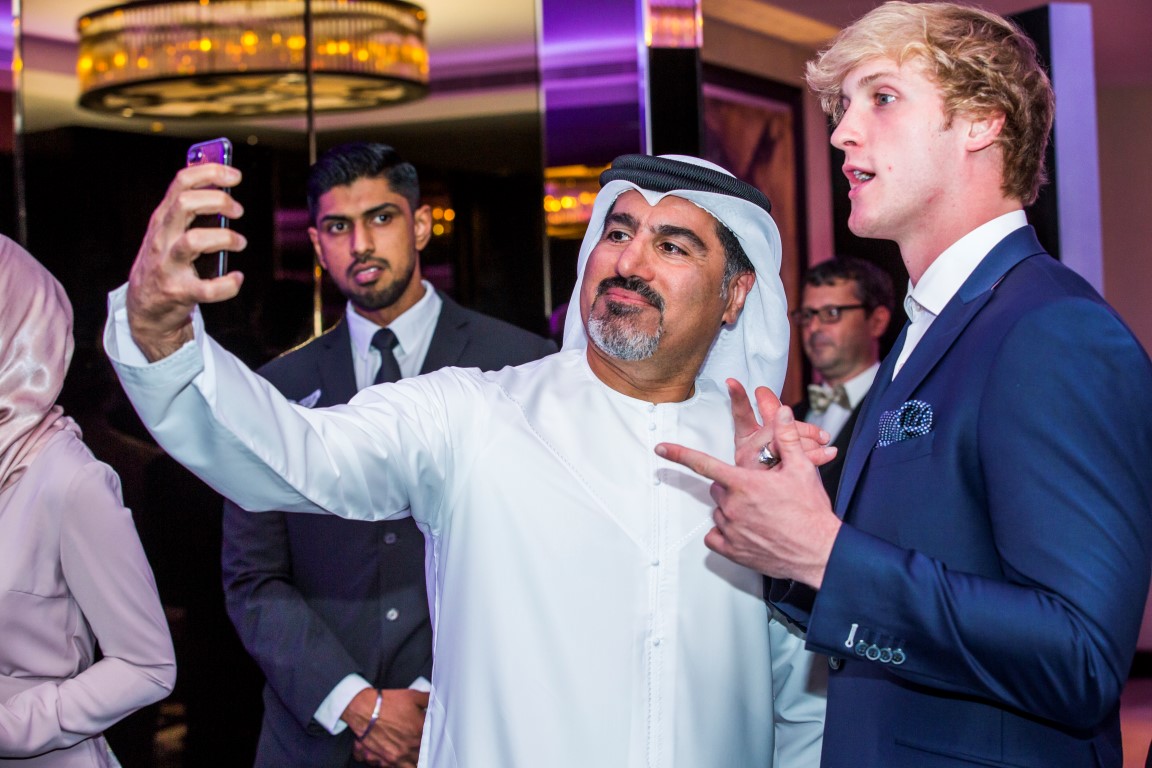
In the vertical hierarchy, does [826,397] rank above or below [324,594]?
above

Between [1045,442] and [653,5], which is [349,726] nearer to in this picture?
[1045,442]

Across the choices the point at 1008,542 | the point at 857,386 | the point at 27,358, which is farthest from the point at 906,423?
the point at 857,386

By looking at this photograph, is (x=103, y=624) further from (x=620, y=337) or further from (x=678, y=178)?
(x=678, y=178)

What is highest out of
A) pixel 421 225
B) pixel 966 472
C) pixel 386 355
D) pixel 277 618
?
pixel 421 225

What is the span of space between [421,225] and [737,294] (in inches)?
55.5

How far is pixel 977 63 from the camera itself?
5.78 feet

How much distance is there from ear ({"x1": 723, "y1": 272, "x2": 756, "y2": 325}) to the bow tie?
211 cm

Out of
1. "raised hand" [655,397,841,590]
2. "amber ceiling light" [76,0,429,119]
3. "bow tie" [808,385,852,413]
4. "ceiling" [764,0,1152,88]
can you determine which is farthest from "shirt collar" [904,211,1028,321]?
"ceiling" [764,0,1152,88]

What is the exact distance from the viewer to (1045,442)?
143cm

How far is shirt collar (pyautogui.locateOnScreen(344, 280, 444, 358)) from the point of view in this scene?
3344 mm

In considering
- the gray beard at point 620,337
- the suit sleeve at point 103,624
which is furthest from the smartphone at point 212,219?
the suit sleeve at point 103,624

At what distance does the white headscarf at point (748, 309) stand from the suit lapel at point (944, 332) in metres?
0.67

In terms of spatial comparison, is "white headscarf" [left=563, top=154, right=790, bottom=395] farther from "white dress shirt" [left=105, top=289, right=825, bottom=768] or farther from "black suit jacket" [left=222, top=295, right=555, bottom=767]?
"black suit jacket" [left=222, top=295, right=555, bottom=767]

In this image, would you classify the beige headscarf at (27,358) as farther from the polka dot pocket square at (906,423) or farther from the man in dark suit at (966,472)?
the polka dot pocket square at (906,423)
